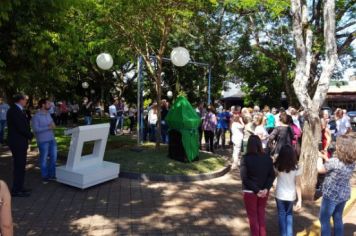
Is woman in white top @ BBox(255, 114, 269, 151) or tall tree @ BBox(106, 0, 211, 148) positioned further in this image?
tall tree @ BBox(106, 0, 211, 148)

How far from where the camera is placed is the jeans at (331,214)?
Answer: 4812 millimetres

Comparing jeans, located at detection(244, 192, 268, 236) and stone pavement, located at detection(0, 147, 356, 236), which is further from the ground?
jeans, located at detection(244, 192, 268, 236)

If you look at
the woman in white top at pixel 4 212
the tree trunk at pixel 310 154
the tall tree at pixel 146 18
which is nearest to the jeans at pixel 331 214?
the tree trunk at pixel 310 154

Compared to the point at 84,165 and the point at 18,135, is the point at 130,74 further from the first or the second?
the point at 18,135

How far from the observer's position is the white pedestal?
776 cm

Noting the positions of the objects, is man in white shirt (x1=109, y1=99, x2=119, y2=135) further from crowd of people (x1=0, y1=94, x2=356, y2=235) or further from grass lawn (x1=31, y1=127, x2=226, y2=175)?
crowd of people (x1=0, y1=94, x2=356, y2=235)

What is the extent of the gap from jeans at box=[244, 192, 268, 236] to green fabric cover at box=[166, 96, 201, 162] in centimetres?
543

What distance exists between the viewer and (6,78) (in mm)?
8539

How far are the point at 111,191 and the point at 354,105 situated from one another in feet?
157

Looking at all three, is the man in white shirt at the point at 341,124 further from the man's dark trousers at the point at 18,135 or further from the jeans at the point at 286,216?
the man's dark trousers at the point at 18,135

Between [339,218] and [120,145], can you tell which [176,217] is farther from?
[120,145]

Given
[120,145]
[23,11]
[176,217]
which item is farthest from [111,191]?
[120,145]

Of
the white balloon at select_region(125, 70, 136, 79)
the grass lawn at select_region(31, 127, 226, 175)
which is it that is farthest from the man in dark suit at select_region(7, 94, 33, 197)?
the white balloon at select_region(125, 70, 136, 79)

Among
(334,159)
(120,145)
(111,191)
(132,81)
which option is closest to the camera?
(334,159)
